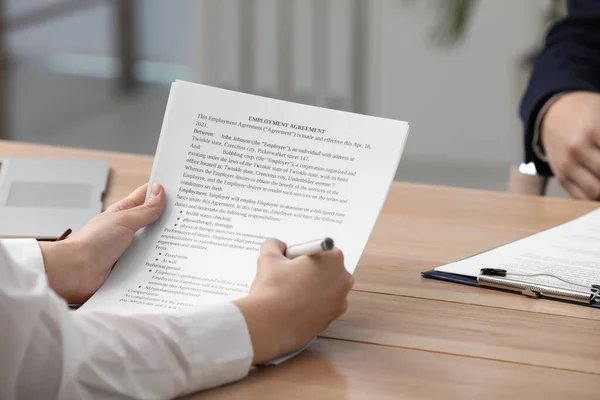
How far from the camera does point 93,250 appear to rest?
881mm

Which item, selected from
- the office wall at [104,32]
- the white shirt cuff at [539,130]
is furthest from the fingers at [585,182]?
the office wall at [104,32]

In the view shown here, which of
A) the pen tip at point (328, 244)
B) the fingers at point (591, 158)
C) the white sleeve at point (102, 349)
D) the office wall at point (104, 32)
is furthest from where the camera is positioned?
the office wall at point (104, 32)

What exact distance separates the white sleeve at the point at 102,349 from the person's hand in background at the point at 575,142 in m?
0.81

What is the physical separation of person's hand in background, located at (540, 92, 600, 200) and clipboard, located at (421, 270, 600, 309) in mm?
482

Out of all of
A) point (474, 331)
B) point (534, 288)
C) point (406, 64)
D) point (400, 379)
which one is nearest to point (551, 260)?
point (534, 288)

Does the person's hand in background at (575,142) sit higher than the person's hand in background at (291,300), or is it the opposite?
the person's hand in background at (575,142)

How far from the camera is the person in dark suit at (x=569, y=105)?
137 centimetres

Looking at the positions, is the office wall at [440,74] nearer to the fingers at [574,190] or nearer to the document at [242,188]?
the fingers at [574,190]

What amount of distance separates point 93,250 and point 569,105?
87 centimetres

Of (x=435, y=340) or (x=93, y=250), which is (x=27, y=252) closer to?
(x=93, y=250)

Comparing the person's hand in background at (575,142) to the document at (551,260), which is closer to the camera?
the document at (551,260)

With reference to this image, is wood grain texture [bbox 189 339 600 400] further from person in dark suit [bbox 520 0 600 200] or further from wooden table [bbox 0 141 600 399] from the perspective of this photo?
person in dark suit [bbox 520 0 600 200]

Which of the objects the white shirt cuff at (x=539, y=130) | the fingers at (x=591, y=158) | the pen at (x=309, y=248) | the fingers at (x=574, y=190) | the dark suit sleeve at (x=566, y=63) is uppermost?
the dark suit sleeve at (x=566, y=63)

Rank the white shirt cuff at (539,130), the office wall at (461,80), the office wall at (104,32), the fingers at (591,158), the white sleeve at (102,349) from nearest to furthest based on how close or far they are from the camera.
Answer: the white sleeve at (102,349), the fingers at (591,158), the white shirt cuff at (539,130), the office wall at (461,80), the office wall at (104,32)
